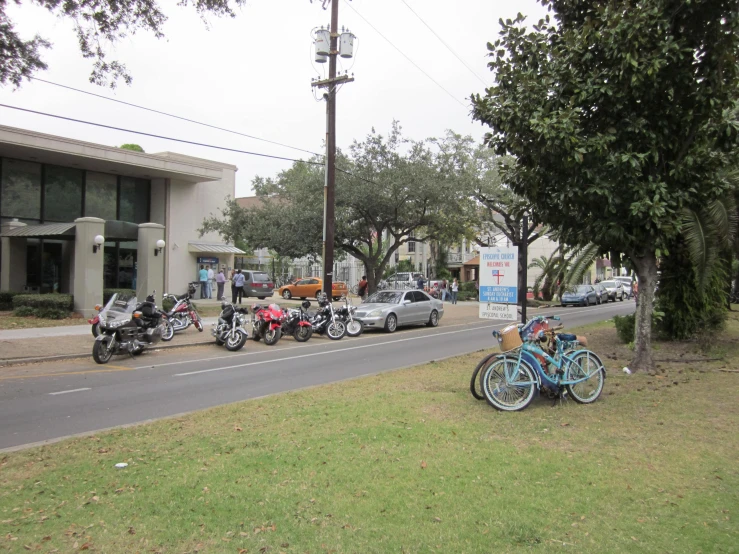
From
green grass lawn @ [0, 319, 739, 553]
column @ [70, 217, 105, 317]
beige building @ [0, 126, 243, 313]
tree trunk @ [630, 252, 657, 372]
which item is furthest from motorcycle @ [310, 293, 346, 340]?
green grass lawn @ [0, 319, 739, 553]

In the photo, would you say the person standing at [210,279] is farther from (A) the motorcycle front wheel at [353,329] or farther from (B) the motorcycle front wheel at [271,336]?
(B) the motorcycle front wheel at [271,336]

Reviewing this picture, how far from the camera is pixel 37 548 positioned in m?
3.67

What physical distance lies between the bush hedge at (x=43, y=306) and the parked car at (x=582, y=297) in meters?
26.3

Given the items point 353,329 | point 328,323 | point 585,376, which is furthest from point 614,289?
point 585,376

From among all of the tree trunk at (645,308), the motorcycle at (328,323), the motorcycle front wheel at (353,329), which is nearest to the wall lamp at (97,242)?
the motorcycle at (328,323)

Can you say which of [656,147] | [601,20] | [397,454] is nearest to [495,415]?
[397,454]

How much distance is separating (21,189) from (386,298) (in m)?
16.2

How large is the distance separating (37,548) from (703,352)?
41.9 feet

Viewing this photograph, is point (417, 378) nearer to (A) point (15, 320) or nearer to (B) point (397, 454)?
(B) point (397, 454)

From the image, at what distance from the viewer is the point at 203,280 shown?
29875 millimetres

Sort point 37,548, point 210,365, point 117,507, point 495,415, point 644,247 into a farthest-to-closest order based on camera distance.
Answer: point 210,365
point 644,247
point 495,415
point 117,507
point 37,548

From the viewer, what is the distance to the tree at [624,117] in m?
8.55

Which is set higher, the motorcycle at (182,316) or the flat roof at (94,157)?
the flat roof at (94,157)

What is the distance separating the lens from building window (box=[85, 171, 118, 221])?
87.2 ft
